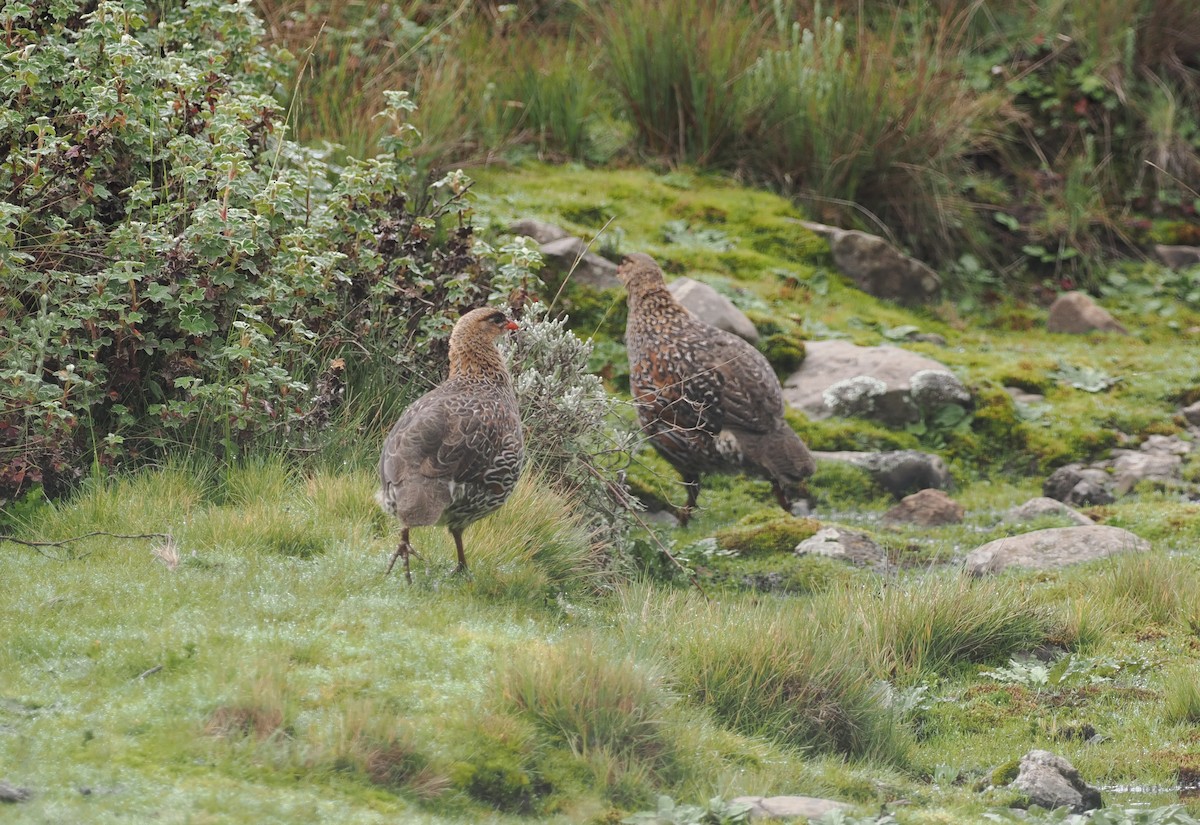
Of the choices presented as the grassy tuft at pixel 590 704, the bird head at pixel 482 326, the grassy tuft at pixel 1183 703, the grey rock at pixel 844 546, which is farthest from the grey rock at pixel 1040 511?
the grassy tuft at pixel 590 704

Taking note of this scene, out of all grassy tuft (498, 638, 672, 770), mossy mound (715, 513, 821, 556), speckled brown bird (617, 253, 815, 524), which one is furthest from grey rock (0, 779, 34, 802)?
speckled brown bird (617, 253, 815, 524)

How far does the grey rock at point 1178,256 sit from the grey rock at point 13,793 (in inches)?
503

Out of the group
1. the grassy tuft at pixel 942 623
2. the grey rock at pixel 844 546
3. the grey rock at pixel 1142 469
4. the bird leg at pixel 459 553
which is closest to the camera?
the bird leg at pixel 459 553

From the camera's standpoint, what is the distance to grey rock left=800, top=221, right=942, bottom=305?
1298cm

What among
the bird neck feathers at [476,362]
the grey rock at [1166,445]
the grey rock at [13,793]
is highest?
the bird neck feathers at [476,362]

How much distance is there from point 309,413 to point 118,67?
2.00 metres

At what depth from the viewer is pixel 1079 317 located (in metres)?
13.2

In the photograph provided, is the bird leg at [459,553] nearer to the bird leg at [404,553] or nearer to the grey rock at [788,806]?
the bird leg at [404,553]

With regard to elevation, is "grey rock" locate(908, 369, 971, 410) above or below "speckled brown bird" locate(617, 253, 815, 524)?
below

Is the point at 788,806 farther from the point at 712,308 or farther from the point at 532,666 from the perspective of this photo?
the point at 712,308

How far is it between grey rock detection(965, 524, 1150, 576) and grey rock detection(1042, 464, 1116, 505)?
131 centimetres

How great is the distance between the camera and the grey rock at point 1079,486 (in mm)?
9602

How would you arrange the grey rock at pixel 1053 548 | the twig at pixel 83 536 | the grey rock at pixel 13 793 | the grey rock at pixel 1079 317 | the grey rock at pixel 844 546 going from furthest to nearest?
1. the grey rock at pixel 1079 317
2. the grey rock at pixel 844 546
3. the grey rock at pixel 1053 548
4. the twig at pixel 83 536
5. the grey rock at pixel 13 793

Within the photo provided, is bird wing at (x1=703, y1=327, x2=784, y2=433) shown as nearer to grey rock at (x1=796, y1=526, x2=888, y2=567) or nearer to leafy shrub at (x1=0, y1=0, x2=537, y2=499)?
grey rock at (x1=796, y1=526, x2=888, y2=567)
